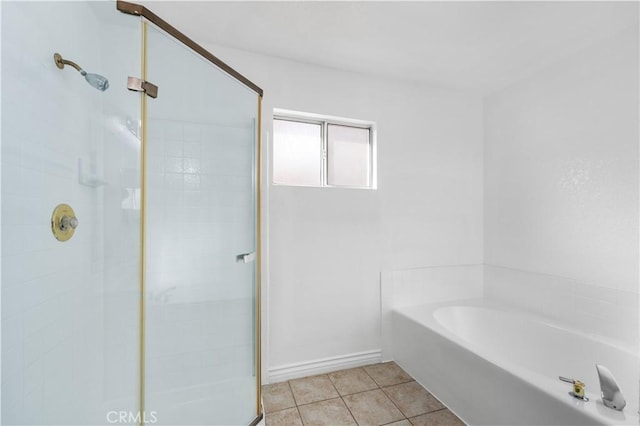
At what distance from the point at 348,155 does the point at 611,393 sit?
1.97 metres

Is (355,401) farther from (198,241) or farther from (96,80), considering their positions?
(96,80)

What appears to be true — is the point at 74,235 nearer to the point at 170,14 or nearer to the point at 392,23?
the point at 170,14

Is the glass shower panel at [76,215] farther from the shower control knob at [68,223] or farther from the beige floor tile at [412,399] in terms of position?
the beige floor tile at [412,399]

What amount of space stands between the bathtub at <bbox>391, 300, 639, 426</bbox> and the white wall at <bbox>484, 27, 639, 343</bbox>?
8.4 inches

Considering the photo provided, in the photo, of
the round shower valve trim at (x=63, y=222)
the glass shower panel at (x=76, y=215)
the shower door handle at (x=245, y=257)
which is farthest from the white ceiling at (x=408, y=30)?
the shower door handle at (x=245, y=257)

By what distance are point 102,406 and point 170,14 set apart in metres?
2.08

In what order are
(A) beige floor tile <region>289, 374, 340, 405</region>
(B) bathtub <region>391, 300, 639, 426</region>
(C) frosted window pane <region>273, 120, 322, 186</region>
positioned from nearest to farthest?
1. (B) bathtub <region>391, 300, 639, 426</region>
2. (A) beige floor tile <region>289, 374, 340, 405</region>
3. (C) frosted window pane <region>273, 120, 322, 186</region>

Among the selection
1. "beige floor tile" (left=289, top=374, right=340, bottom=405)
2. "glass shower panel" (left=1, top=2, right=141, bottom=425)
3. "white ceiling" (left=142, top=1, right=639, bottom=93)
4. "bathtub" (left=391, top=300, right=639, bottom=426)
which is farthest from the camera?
"beige floor tile" (left=289, top=374, right=340, bottom=405)

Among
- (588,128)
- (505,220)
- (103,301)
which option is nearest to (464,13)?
(588,128)

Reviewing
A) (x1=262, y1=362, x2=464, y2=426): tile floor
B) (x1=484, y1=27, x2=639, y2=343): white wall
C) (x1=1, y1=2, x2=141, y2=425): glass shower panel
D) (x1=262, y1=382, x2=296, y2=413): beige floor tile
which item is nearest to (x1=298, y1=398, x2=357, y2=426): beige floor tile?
(x1=262, y1=362, x2=464, y2=426): tile floor

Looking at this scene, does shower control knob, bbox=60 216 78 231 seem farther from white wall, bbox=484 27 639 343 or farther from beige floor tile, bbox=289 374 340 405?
white wall, bbox=484 27 639 343

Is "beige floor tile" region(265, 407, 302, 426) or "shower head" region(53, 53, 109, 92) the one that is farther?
"beige floor tile" region(265, 407, 302, 426)

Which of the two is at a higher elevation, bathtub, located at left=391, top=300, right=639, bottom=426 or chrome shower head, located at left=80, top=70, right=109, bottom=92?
chrome shower head, located at left=80, top=70, right=109, bottom=92

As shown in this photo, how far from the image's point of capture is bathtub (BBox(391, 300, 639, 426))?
1235 mm
